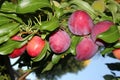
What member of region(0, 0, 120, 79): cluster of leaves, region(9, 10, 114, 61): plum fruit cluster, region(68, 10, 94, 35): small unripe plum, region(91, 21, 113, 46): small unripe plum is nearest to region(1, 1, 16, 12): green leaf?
region(0, 0, 120, 79): cluster of leaves

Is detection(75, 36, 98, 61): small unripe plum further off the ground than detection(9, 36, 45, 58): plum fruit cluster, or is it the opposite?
detection(9, 36, 45, 58): plum fruit cluster

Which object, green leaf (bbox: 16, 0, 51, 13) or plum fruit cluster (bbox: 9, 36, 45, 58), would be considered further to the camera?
plum fruit cluster (bbox: 9, 36, 45, 58)

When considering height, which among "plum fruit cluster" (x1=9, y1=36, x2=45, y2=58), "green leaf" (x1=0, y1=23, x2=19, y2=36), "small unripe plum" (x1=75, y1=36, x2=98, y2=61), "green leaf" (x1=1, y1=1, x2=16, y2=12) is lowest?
"small unripe plum" (x1=75, y1=36, x2=98, y2=61)

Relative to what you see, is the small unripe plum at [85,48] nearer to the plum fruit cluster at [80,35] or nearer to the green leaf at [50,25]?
the plum fruit cluster at [80,35]

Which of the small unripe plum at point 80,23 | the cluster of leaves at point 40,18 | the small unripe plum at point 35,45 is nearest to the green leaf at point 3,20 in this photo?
the cluster of leaves at point 40,18

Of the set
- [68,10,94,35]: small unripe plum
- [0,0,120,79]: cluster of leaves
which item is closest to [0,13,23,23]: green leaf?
[0,0,120,79]: cluster of leaves

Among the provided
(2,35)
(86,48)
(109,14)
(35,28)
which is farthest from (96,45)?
(2,35)

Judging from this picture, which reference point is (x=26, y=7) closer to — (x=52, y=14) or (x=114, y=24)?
(x=52, y=14)

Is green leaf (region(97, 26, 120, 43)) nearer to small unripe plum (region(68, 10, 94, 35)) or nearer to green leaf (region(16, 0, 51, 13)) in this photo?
small unripe plum (region(68, 10, 94, 35))
